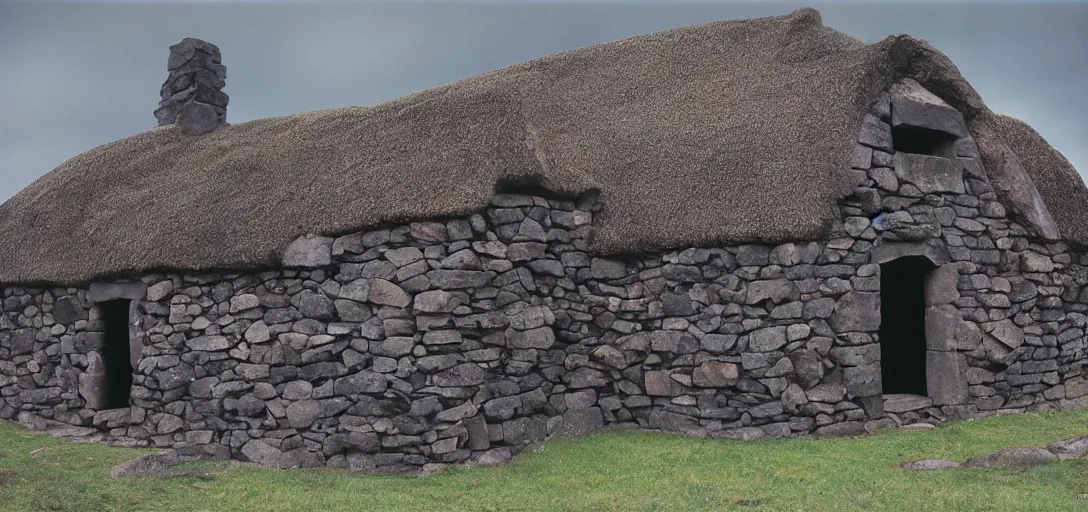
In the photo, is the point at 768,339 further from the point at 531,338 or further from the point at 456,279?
the point at 456,279

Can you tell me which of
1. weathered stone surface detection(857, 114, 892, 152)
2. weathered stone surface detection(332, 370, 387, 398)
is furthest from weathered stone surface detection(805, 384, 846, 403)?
weathered stone surface detection(332, 370, 387, 398)

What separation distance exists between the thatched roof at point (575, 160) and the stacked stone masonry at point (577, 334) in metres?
0.38

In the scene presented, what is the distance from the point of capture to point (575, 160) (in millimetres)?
13320

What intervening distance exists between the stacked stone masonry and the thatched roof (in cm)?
38

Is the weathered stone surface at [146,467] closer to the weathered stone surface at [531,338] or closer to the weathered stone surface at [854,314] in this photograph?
the weathered stone surface at [531,338]

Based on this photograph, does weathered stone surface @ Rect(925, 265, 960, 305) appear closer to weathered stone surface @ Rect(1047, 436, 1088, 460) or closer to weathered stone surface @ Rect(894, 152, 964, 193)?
weathered stone surface @ Rect(894, 152, 964, 193)

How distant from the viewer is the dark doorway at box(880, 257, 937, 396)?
15.0 meters

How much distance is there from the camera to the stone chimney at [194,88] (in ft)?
59.3

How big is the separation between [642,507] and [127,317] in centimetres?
1022

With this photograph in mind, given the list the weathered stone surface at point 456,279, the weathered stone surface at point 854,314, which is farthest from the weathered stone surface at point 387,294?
the weathered stone surface at point 854,314

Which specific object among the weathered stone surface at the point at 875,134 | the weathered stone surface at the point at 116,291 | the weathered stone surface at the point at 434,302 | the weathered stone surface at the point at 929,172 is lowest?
the weathered stone surface at the point at 434,302

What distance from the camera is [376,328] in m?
11.3

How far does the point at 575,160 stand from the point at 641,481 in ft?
17.8

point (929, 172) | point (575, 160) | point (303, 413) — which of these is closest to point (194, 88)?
point (575, 160)
